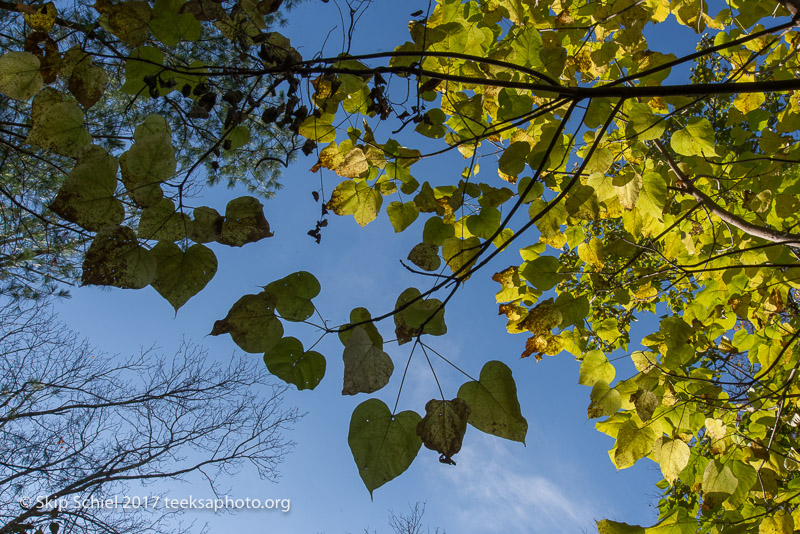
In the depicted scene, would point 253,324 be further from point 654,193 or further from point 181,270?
point 654,193

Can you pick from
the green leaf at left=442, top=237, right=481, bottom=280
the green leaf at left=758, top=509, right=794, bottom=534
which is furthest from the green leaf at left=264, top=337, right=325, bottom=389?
the green leaf at left=758, top=509, right=794, bottom=534

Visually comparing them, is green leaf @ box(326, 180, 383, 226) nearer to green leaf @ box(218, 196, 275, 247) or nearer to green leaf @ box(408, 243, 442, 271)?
green leaf @ box(408, 243, 442, 271)

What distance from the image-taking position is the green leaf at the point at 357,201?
133cm

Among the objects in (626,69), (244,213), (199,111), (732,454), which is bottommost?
(732,454)

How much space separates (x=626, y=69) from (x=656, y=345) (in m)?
1.11

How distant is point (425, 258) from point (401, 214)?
38 cm

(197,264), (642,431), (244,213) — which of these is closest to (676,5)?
(642,431)

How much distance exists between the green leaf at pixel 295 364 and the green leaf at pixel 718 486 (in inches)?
49.3

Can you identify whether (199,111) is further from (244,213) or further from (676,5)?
(676,5)

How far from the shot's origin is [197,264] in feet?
2.64

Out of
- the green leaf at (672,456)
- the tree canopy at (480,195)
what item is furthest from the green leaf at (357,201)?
the green leaf at (672,456)

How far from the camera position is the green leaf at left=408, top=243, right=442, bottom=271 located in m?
1.06

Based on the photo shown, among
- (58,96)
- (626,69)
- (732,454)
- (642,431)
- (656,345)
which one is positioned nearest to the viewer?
(58,96)

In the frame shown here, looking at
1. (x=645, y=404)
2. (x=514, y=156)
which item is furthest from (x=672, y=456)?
(x=514, y=156)
